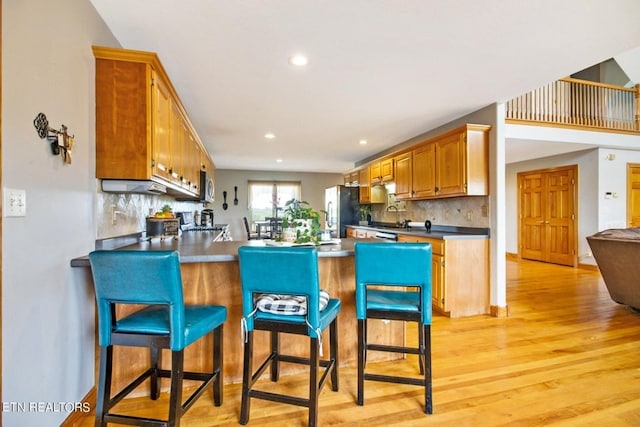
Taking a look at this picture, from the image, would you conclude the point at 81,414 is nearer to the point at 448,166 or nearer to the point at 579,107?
the point at 448,166

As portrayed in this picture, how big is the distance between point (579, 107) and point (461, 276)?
3711mm

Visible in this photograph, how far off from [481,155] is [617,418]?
2576 millimetres

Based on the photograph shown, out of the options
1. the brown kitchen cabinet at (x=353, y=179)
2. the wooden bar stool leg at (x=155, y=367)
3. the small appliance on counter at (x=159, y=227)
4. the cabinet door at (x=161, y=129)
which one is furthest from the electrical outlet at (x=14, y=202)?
the brown kitchen cabinet at (x=353, y=179)

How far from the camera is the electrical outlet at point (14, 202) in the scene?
1200mm

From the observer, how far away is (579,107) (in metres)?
4.88

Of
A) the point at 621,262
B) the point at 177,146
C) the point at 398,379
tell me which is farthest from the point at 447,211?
the point at 177,146

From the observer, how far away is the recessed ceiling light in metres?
2.42

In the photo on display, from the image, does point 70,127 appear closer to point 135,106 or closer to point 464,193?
point 135,106

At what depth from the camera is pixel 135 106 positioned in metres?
1.97

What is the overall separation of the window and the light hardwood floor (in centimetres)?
645

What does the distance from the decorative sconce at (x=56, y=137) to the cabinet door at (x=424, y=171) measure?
374cm

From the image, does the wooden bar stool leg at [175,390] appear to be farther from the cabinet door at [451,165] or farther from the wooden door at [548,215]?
the wooden door at [548,215]

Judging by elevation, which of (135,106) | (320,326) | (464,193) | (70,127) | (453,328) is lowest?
(453,328)

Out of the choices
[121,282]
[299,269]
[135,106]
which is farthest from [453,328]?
[135,106]
